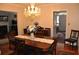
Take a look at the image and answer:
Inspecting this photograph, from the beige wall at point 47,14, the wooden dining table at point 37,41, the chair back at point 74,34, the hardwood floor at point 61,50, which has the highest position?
the beige wall at point 47,14

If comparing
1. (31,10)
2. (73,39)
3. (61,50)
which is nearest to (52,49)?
(61,50)

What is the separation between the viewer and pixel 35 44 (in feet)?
6.95

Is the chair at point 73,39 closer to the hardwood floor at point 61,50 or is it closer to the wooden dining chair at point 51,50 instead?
the hardwood floor at point 61,50

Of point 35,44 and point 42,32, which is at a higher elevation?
point 42,32

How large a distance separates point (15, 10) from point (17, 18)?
0.48 ft

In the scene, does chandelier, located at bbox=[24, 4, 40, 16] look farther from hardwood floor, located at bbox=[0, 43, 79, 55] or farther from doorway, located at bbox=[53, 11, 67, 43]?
hardwood floor, located at bbox=[0, 43, 79, 55]

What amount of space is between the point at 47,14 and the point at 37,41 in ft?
1.70

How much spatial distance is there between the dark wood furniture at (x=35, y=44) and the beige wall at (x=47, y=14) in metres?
0.15

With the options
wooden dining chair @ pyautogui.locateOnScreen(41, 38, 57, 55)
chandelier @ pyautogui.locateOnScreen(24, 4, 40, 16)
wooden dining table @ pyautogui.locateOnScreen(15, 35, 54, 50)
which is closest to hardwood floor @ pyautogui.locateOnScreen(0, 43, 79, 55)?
wooden dining chair @ pyautogui.locateOnScreen(41, 38, 57, 55)

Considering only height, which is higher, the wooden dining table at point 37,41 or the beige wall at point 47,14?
the beige wall at point 47,14

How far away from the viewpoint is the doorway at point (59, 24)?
208cm

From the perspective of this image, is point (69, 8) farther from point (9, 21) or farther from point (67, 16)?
point (9, 21)

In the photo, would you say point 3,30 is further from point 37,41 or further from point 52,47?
point 52,47

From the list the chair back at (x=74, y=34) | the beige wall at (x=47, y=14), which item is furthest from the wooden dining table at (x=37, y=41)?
the chair back at (x=74, y=34)
